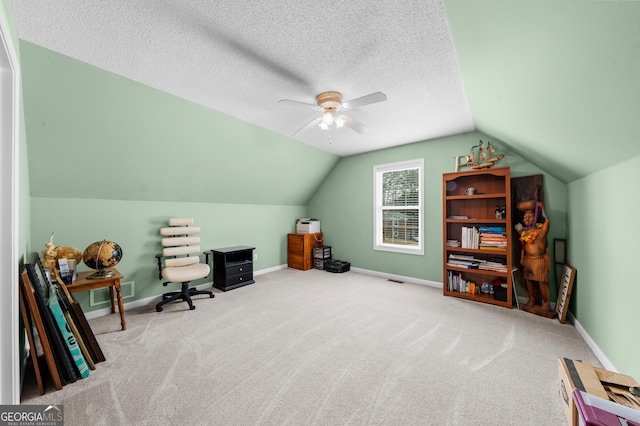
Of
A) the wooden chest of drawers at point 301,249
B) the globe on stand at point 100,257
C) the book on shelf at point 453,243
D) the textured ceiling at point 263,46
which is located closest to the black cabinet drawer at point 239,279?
→ the wooden chest of drawers at point 301,249

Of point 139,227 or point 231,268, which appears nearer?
point 139,227

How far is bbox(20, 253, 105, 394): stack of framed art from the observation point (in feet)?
5.67

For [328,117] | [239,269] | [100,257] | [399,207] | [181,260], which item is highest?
[328,117]

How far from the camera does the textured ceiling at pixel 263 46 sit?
148 centimetres

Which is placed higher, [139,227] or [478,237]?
[139,227]

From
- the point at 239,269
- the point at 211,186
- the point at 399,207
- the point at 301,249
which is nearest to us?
the point at 211,186

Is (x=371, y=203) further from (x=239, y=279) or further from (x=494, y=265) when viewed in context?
(x=239, y=279)

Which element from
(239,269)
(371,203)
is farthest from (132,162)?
(371,203)

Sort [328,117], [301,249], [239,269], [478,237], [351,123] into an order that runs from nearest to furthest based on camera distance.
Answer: [328,117] → [351,123] → [478,237] → [239,269] → [301,249]

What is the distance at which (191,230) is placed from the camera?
3.76m

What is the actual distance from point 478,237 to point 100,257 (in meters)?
4.57

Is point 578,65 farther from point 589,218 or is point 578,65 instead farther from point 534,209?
point 534,209

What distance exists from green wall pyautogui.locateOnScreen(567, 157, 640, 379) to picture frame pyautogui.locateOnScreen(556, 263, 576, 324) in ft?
0.20

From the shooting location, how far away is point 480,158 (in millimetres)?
3555
